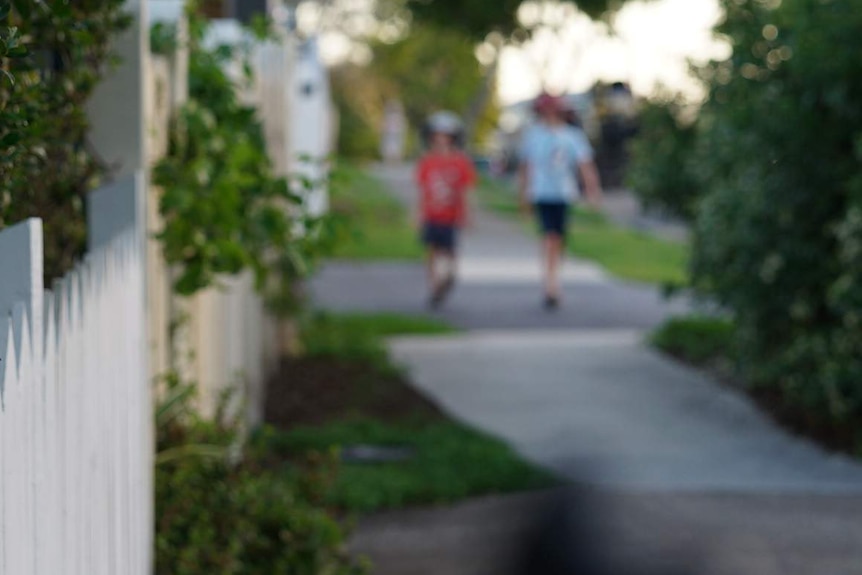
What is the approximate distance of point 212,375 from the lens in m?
6.11

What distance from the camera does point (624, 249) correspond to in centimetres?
2220

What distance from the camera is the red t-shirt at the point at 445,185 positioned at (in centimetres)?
1493

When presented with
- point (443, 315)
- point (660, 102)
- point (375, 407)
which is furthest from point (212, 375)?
point (443, 315)

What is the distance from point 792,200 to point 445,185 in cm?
686

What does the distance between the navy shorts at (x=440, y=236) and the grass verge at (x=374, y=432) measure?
11.9ft

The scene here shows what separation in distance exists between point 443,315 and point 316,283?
125 inches

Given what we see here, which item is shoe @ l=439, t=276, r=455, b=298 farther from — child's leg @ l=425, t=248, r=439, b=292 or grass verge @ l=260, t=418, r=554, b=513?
grass verge @ l=260, t=418, r=554, b=513

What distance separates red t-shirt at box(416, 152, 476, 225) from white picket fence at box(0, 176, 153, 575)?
1101 centimetres

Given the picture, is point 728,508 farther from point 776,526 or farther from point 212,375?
point 212,375

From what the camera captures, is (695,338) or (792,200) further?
(695,338)

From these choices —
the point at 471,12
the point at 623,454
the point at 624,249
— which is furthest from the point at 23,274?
the point at 624,249

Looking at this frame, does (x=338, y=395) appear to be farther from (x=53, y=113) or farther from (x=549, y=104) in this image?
(x=53, y=113)

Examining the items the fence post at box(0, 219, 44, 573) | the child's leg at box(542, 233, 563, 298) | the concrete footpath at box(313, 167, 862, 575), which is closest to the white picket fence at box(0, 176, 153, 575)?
the fence post at box(0, 219, 44, 573)

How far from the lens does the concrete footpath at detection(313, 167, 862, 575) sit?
593 centimetres
